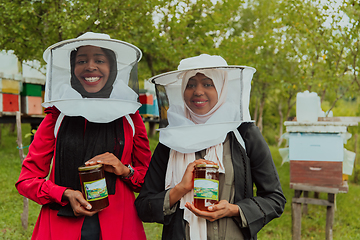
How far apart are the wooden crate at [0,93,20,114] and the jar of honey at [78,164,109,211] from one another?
262 inches

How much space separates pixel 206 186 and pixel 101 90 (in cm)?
104

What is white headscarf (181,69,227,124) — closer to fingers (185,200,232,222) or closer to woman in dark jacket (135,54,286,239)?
woman in dark jacket (135,54,286,239)

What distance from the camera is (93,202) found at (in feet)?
5.91

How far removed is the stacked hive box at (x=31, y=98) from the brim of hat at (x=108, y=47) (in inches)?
256

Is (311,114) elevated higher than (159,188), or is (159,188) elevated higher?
(311,114)

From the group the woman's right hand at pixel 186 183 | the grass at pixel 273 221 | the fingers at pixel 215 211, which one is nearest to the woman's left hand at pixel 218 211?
the fingers at pixel 215 211

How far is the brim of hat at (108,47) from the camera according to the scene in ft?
6.72

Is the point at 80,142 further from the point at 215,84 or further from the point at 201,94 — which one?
the point at 215,84

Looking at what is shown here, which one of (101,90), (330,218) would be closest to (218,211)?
(101,90)

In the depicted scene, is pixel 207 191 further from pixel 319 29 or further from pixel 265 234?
pixel 319 29

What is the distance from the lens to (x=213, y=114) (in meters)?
1.94

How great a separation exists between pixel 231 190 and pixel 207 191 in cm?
29

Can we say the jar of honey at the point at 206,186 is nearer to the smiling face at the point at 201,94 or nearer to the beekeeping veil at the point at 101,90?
the smiling face at the point at 201,94

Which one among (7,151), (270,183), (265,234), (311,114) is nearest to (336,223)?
(265,234)
